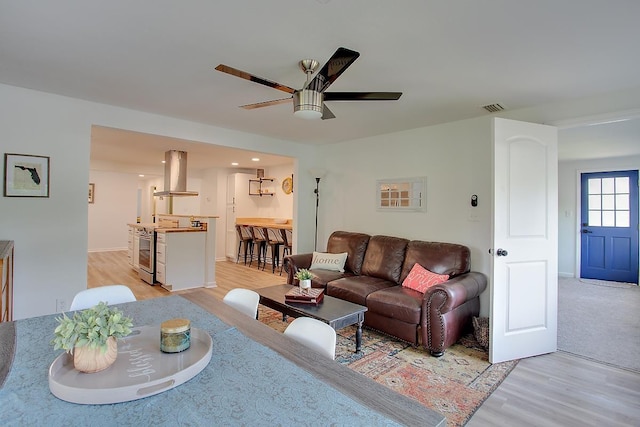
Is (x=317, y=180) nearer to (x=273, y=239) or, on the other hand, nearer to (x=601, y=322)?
(x=273, y=239)

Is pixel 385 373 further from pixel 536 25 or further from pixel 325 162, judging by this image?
pixel 325 162

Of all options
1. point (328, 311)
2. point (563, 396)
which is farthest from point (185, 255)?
point (563, 396)

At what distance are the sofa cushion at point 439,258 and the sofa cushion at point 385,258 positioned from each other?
10 centimetres

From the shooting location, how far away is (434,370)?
8.61ft

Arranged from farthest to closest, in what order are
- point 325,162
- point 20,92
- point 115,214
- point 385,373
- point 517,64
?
point 115,214 → point 325,162 → point 20,92 → point 385,373 → point 517,64

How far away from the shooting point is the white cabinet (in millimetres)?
5039

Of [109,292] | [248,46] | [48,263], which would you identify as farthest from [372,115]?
[48,263]

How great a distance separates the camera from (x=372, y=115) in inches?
143

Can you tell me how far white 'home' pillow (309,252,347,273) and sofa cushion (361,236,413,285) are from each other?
0.97 ft

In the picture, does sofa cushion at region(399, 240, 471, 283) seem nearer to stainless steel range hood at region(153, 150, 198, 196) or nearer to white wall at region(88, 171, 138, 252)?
stainless steel range hood at region(153, 150, 198, 196)

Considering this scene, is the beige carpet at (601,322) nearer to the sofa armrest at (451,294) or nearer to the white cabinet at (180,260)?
the sofa armrest at (451,294)

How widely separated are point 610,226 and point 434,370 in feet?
18.6

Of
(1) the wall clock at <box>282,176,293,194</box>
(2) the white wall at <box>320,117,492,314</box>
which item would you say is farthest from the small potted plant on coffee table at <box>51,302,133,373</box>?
(1) the wall clock at <box>282,176,293,194</box>

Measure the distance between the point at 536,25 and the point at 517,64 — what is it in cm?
53
